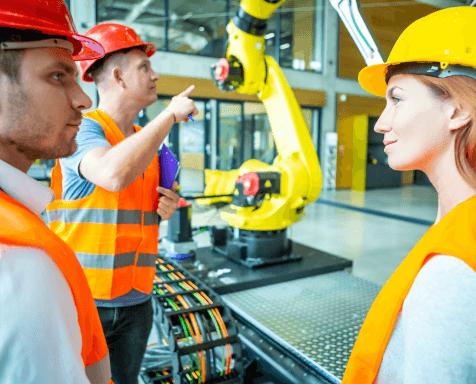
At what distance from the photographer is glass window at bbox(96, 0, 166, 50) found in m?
12.1

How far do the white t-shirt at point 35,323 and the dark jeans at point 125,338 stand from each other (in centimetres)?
106

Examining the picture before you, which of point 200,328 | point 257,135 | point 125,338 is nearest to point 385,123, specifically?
point 125,338

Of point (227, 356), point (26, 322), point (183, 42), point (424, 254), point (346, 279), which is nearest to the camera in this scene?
point (26, 322)

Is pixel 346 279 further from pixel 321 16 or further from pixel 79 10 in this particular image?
pixel 321 16

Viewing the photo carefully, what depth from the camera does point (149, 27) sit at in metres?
13.1

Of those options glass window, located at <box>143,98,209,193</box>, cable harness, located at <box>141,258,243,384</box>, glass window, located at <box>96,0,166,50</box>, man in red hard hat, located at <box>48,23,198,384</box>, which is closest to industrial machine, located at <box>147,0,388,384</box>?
cable harness, located at <box>141,258,243,384</box>

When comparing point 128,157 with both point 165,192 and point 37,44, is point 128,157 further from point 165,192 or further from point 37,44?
point 37,44

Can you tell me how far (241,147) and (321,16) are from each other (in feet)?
17.0

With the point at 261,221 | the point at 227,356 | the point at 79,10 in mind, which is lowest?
the point at 227,356

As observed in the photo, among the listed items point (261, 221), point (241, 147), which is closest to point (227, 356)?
point (261, 221)

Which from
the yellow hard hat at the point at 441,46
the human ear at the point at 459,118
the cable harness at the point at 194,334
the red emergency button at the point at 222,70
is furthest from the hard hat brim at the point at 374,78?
the red emergency button at the point at 222,70

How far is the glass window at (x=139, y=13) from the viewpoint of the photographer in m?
12.1

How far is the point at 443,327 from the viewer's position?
0.69 m

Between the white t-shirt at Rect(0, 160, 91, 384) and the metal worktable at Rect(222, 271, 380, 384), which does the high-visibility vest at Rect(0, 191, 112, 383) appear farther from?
the metal worktable at Rect(222, 271, 380, 384)
